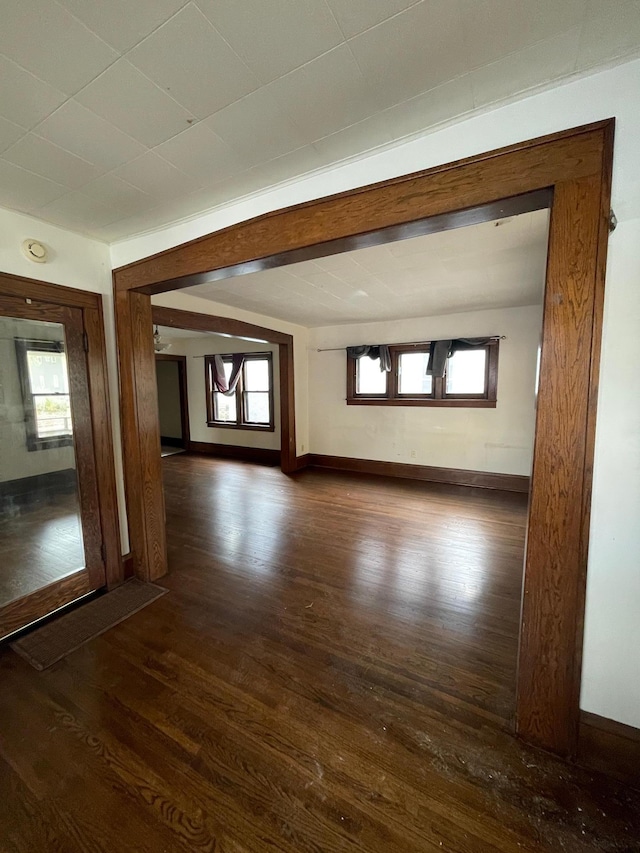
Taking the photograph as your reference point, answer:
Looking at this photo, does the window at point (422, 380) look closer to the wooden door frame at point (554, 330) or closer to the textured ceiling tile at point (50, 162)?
the wooden door frame at point (554, 330)

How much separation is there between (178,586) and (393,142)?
2.97m

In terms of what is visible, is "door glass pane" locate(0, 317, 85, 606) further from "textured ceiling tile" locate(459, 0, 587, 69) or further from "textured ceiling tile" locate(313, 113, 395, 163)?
"textured ceiling tile" locate(459, 0, 587, 69)

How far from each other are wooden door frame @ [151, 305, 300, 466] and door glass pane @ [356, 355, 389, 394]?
1.15m

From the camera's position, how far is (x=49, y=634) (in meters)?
2.02

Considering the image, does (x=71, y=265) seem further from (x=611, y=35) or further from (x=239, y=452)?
(x=239, y=452)

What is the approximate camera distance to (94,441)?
93.1 inches

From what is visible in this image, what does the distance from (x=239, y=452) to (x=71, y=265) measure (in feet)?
15.9

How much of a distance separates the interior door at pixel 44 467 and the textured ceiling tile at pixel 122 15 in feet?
5.23

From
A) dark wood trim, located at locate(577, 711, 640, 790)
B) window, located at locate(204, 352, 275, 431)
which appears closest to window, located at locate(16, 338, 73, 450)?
dark wood trim, located at locate(577, 711, 640, 790)

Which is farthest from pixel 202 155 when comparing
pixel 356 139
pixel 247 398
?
pixel 247 398

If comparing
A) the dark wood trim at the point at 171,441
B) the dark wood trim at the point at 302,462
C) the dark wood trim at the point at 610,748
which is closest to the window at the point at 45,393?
the dark wood trim at the point at 610,748

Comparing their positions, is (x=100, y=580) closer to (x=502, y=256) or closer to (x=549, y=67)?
(x=549, y=67)

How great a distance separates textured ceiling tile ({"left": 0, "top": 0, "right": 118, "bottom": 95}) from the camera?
90 centimetres

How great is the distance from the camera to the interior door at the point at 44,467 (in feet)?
6.60
